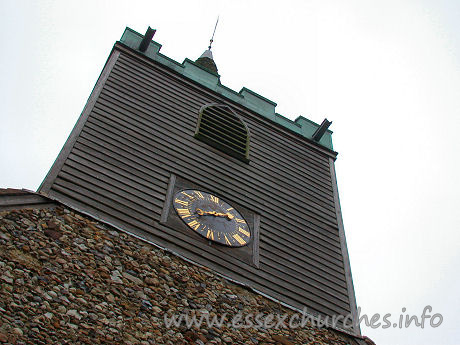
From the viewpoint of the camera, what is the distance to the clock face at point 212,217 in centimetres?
796

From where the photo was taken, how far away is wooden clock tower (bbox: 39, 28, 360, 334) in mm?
7594

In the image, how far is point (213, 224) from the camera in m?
8.17

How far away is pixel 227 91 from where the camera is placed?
1195 centimetres

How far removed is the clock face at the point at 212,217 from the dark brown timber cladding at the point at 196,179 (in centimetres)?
25

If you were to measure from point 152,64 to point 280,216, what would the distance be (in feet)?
13.5

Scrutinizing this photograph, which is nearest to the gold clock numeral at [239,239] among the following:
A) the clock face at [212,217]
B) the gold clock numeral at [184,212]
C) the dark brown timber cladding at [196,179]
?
the clock face at [212,217]

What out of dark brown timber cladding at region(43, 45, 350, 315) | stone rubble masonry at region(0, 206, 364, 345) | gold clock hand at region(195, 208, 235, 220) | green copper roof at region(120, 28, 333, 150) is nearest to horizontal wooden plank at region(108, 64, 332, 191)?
dark brown timber cladding at region(43, 45, 350, 315)

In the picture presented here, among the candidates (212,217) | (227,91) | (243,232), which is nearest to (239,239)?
(243,232)

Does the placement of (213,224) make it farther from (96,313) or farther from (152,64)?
(152,64)

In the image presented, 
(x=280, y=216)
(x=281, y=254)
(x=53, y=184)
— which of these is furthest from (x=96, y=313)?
(x=280, y=216)

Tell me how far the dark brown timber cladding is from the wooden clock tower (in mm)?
21

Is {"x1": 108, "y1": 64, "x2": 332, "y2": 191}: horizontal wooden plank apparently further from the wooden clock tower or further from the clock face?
the clock face

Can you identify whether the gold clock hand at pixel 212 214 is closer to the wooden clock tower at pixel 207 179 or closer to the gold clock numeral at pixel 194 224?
the wooden clock tower at pixel 207 179

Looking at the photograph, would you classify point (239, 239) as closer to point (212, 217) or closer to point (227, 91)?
point (212, 217)
